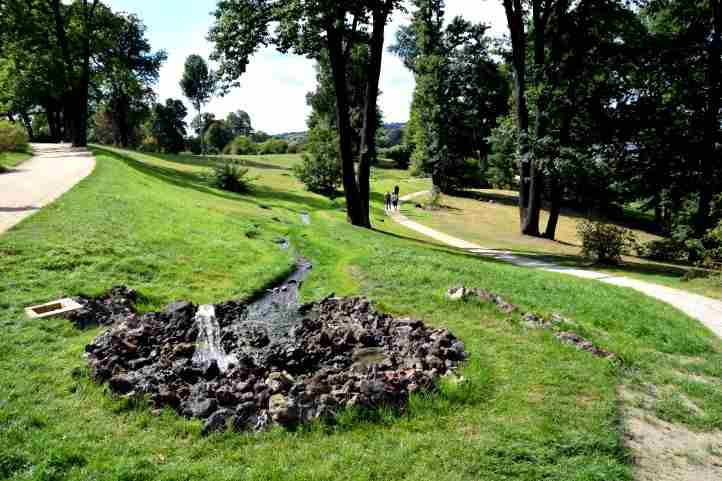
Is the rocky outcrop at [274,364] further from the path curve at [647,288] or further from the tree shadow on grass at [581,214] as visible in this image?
the tree shadow on grass at [581,214]

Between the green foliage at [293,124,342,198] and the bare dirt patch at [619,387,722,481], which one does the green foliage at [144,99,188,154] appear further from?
the bare dirt patch at [619,387,722,481]

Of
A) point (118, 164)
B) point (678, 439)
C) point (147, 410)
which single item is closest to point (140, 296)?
point (147, 410)

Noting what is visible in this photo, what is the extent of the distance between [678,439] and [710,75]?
76.0ft

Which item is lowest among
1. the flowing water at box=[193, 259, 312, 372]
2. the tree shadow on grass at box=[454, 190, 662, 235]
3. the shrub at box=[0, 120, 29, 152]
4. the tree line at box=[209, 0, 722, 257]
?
the tree shadow on grass at box=[454, 190, 662, 235]

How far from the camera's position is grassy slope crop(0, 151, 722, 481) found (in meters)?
5.71

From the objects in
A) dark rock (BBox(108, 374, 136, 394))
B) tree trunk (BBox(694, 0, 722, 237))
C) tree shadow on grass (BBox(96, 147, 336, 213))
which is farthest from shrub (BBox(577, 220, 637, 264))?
dark rock (BBox(108, 374, 136, 394))

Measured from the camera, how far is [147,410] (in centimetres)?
659

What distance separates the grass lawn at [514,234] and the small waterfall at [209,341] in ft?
50.0

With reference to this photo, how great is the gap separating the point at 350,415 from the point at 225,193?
2899 cm

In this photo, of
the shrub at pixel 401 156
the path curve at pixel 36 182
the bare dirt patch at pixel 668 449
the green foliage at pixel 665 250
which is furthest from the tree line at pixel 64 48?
the shrub at pixel 401 156

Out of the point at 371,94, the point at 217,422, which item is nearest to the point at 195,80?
the point at 371,94

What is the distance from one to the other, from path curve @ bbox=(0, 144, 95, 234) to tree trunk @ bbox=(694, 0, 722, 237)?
2847cm

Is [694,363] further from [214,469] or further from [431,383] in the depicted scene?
[214,469]

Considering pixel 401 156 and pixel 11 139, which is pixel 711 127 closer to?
pixel 11 139
